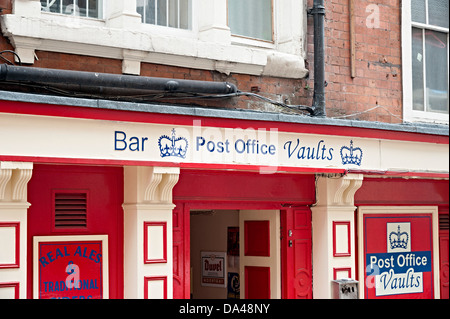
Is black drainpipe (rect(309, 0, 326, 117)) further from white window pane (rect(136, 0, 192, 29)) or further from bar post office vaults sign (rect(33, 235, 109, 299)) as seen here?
bar post office vaults sign (rect(33, 235, 109, 299))

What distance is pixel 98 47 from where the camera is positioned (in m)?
8.00

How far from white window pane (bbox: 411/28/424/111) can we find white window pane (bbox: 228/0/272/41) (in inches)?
94.1

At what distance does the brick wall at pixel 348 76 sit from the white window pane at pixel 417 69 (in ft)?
1.38

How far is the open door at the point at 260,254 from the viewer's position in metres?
9.87

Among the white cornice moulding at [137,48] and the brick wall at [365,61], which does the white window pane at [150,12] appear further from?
the brick wall at [365,61]

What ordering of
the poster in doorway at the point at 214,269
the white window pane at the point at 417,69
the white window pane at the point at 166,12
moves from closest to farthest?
the white window pane at the point at 166,12 → the white window pane at the point at 417,69 → the poster in doorway at the point at 214,269

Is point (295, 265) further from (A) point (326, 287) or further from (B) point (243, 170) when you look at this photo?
(B) point (243, 170)

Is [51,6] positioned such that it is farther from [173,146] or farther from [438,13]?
[438,13]

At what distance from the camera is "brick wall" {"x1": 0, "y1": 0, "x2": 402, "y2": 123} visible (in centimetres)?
920

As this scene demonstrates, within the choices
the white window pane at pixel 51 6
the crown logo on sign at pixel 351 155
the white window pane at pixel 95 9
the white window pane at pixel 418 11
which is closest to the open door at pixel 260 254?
the crown logo on sign at pixel 351 155

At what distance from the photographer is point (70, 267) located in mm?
8133

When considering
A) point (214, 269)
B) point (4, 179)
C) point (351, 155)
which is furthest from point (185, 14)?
point (214, 269)

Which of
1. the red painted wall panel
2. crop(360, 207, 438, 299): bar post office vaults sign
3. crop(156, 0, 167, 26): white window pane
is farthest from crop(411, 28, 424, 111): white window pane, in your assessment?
crop(156, 0, 167, 26): white window pane

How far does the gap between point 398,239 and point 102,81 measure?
508cm
